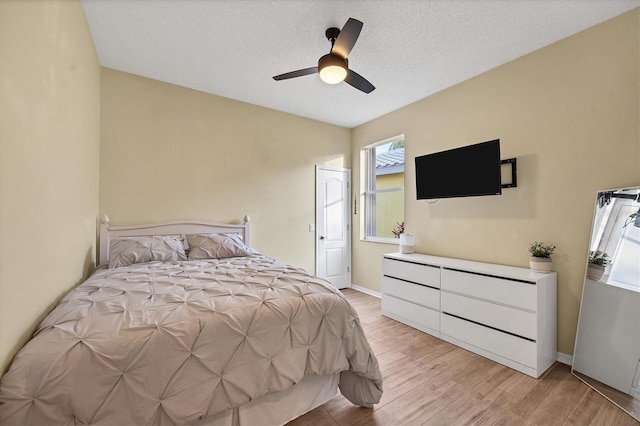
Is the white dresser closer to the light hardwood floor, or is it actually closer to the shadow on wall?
the light hardwood floor

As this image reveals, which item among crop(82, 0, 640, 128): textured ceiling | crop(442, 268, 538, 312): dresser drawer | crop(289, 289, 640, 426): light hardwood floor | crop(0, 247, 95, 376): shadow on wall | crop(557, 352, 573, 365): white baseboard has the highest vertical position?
crop(82, 0, 640, 128): textured ceiling

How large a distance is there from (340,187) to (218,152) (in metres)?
2.02

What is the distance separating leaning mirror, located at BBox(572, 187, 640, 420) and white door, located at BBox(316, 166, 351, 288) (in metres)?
2.96

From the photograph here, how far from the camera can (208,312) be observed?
1.35m

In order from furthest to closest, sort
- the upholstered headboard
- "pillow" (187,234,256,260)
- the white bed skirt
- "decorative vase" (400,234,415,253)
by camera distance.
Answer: "decorative vase" (400,234,415,253), "pillow" (187,234,256,260), the upholstered headboard, the white bed skirt

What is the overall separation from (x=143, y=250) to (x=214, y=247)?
0.65 m

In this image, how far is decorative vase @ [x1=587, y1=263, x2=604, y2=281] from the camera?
2.12 meters

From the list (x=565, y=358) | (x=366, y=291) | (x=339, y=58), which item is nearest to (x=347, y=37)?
(x=339, y=58)

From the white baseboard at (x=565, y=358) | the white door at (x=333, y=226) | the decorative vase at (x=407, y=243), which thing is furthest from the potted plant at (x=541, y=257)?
the white door at (x=333, y=226)

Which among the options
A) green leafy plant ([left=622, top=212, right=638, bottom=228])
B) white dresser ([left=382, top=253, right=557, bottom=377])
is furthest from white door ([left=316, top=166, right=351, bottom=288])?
green leafy plant ([left=622, top=212, right=638, bottom=228])

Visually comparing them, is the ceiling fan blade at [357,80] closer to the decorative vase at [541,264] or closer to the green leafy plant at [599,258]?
the decorative vase at [541,264]

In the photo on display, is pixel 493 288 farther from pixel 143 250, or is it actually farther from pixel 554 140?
pixel 143 250

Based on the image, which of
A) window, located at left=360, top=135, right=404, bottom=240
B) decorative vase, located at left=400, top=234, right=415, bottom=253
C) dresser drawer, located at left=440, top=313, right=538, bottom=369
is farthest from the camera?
window, located at left=360, top=135, right=404, bottom=240

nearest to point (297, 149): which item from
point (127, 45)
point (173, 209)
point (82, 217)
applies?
point (173, 209)
